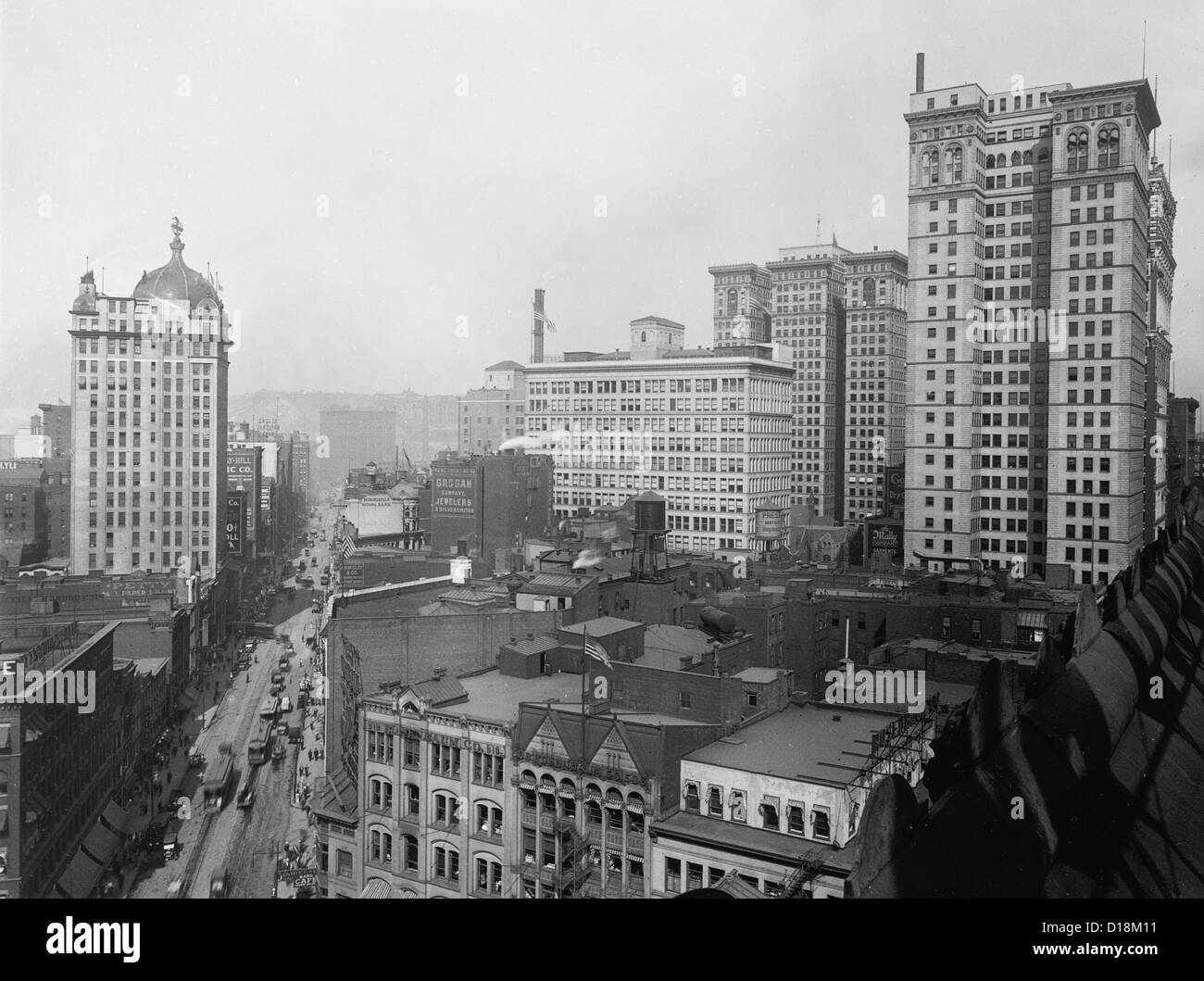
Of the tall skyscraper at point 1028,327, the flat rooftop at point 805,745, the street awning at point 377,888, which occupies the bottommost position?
the street awning at point 377,888

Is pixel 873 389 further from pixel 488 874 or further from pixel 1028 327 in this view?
pixel 488 874

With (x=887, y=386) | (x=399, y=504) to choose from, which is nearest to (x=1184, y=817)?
(x=399, y=504)

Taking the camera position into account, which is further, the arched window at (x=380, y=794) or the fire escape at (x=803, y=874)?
the arched window at (x=380, y=794)

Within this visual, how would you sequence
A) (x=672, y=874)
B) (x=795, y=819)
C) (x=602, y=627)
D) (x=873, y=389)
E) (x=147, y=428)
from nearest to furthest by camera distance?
(x=795, y=819)
(x=672, y=874)
(x=602, y=627)
(x=147, y=428)
(x=873, y=389)

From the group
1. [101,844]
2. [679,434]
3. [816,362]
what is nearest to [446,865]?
[101,844]

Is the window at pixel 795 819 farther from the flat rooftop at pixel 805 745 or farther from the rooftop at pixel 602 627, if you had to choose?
the rooftop at pixel 602 627

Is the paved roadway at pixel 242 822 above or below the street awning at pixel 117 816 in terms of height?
below

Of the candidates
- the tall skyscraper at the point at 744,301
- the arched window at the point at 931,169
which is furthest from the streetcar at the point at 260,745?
the tall skyscraper at the point at 744,301
